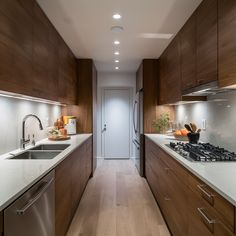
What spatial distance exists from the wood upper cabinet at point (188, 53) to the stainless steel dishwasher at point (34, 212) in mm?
1870

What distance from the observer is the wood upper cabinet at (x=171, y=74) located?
10.4 feet

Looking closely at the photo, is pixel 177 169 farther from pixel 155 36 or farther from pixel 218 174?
pixel 155 36

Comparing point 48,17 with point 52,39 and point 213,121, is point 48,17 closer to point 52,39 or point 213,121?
point 52,39

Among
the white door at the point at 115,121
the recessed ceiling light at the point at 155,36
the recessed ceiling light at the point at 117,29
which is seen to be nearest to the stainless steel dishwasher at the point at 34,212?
the recessed ceiling light at the point at 117,29

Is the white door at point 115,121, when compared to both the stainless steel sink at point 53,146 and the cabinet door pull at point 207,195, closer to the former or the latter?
the stainless steel sink at point 53,146

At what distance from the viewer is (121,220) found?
9.10 feet

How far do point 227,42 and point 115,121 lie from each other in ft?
15.7

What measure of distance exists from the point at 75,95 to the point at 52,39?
1.72 meters

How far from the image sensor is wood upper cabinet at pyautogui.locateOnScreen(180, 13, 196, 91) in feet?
8.22

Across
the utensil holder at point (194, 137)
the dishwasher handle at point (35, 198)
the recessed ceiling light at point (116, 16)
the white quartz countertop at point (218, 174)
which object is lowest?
the dishwasher handle at point (35, 198)

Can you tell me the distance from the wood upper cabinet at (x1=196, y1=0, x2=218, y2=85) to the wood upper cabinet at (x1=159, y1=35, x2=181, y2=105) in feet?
2.48

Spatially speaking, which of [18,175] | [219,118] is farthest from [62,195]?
[219,118]

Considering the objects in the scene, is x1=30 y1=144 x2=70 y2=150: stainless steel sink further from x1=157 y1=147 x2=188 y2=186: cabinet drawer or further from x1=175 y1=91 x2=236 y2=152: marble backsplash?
x1=175 y1=91 x2=236 y2=152: marble backsplash

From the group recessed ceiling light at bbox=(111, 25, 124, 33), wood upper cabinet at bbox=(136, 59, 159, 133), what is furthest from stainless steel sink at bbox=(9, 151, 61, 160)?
wood upper cabinet at bbox=(136, 59, 159, 133)
